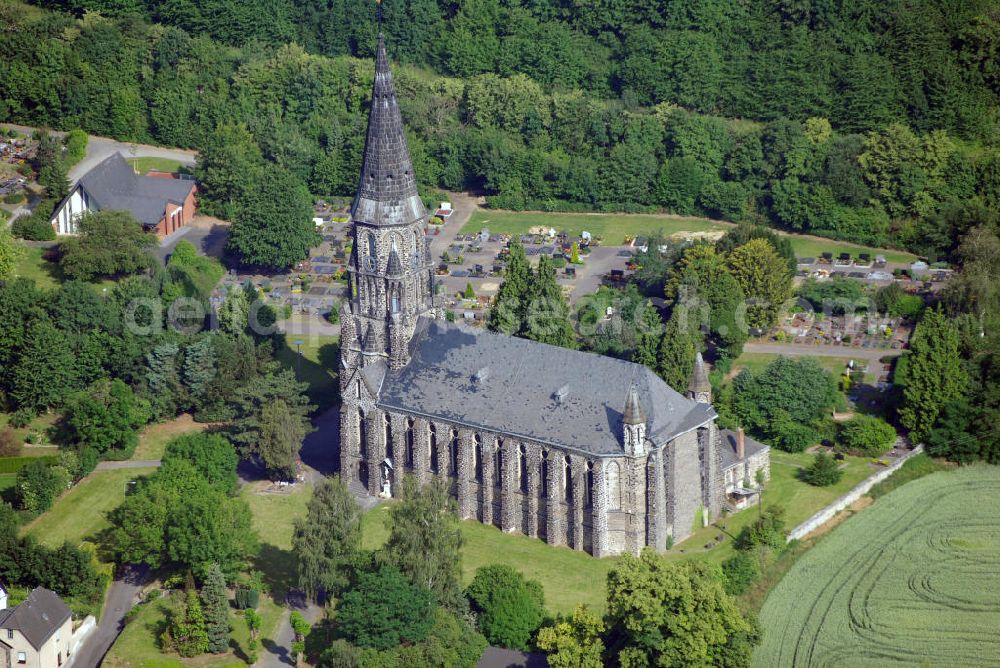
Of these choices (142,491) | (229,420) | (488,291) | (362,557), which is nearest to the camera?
(362,557)

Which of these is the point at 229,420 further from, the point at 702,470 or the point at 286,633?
the point at 702,470

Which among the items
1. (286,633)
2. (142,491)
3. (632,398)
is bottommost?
(286,633)

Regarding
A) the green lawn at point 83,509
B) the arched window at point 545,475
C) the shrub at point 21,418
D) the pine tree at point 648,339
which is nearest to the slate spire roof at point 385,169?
the arched window at point 545,475

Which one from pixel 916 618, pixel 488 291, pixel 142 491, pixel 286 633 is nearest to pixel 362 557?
pixel 286 633

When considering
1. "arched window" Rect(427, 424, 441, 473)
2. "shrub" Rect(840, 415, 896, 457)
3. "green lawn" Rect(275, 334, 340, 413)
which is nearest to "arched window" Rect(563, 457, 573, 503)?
"arched window" Rect(427, 424, 441, 473)

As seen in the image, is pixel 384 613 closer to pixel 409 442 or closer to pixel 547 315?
pixel 409 442

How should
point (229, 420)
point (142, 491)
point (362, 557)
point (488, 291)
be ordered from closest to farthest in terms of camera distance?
point (362, 557) → point (142, 491) → point (229, 420) → point (488, 291)

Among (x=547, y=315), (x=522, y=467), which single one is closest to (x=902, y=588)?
(x=522, y=467)
